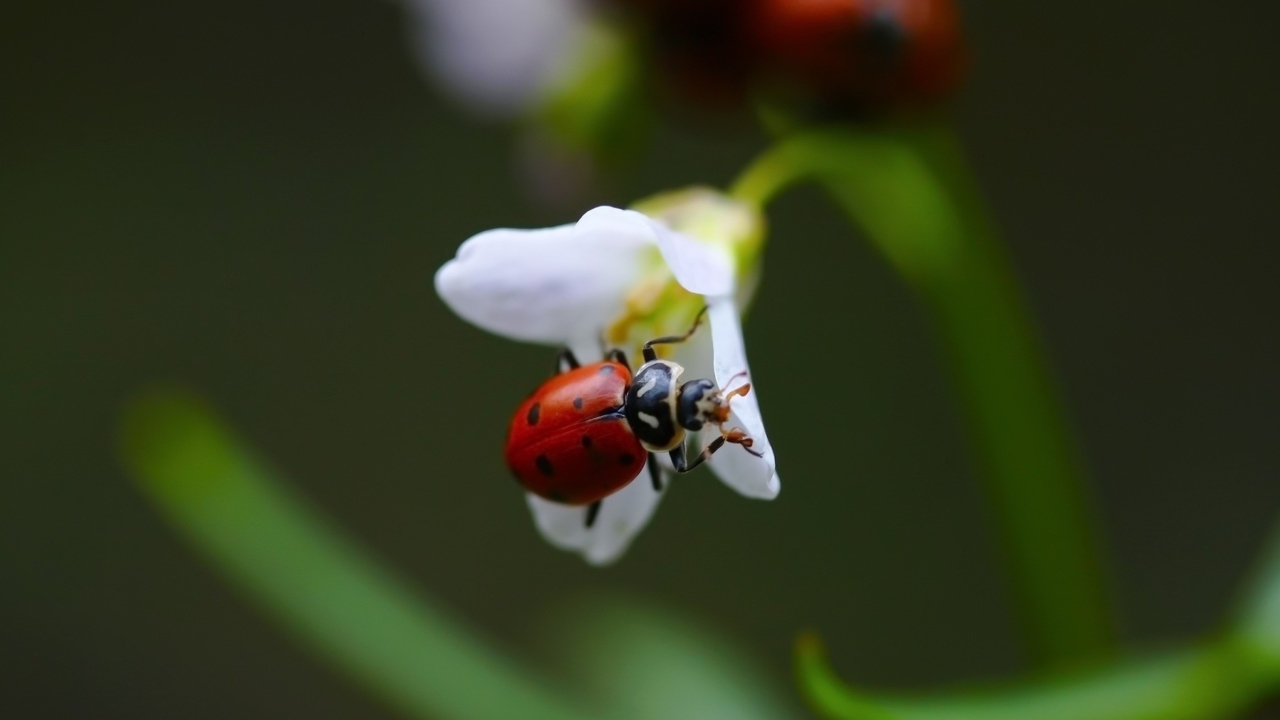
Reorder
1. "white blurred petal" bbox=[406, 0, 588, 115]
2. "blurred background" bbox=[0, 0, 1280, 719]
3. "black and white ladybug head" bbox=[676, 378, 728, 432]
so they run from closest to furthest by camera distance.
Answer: "black and white ladybug head" bbox=[676, 378, 728, 432], "white blurred petal" bbox=[406, 0, 588, 115], "blurred background" bbox=[0, 0, 1280, 719]

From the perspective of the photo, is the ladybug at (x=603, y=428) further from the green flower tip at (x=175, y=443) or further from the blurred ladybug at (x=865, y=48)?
the green flower tip at (x=175, y=443)

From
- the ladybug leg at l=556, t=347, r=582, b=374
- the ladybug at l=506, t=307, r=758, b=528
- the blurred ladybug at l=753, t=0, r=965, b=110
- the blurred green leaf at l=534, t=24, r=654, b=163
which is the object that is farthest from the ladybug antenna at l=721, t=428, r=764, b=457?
the blurred green leaf at l=534, t=24, r=654, b=163

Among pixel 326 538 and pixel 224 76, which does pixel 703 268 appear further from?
pixel 224 76

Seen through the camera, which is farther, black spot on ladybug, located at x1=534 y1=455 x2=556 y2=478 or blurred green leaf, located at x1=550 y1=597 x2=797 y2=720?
blurred green leaf, located at x1=550 y1=597 x2=797 y2=720

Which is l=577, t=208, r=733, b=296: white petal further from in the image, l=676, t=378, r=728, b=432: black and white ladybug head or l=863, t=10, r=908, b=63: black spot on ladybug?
l=863, t=10, r=908, b=63: black spot on ladybug

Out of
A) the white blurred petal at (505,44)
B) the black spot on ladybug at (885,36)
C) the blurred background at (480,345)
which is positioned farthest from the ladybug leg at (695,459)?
the blurred background at (480,345)

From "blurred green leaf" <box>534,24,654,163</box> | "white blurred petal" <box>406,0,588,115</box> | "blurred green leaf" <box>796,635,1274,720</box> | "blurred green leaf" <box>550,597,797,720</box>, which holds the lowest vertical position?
"blurred green leaf" <box>796,635,1274,720</box>

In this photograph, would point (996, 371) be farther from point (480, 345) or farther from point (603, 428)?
point (480, 345)
